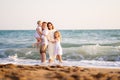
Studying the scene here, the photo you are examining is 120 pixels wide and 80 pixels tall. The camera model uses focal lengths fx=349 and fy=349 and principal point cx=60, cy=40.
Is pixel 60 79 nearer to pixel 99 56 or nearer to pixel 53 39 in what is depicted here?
pixel 53 39

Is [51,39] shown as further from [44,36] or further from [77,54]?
[77,54]

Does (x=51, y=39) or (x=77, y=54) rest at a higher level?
(x=51, y=39)

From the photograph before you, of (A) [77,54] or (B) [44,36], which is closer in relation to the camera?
(B) [44,36]

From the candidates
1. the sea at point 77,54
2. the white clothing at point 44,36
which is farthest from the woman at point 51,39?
the sea at point 77,54

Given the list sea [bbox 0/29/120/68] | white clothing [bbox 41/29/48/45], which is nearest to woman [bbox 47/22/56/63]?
white clothing [bbox 41/29/48/45]

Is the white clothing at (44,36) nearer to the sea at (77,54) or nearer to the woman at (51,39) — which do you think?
the woman at (51,39)

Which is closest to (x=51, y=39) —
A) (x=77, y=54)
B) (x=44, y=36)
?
(x=44, y=36)

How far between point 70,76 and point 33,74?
2.14ft

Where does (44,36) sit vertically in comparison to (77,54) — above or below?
above

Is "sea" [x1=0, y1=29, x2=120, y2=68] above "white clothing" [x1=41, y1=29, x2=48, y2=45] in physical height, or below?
below

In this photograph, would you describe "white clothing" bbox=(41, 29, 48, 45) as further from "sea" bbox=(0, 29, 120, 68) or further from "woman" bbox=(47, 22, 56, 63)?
"sea" bbox=(0, 29, 120, 68)

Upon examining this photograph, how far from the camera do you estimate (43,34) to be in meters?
8.29

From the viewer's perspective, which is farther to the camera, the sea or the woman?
the sea

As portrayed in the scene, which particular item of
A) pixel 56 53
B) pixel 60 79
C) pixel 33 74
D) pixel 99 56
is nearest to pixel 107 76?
pixel 60 79
